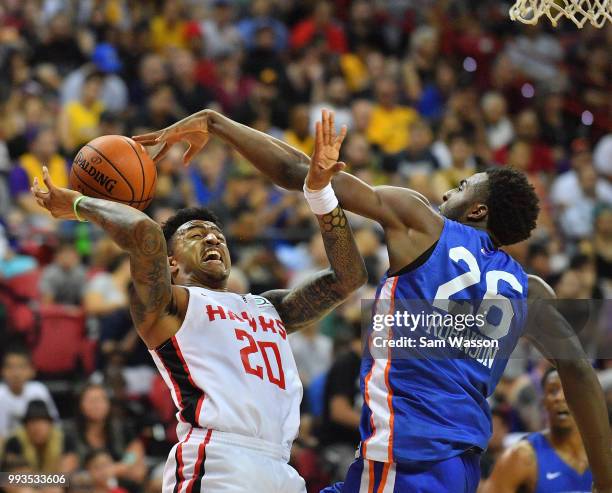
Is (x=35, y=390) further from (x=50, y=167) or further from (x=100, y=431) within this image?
(x=50, y=167)

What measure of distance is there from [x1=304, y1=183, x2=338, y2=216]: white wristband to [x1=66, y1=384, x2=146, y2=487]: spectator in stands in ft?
13.5

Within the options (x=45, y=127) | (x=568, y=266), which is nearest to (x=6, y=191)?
(x=45, y=127)

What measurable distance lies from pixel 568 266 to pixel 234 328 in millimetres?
6616

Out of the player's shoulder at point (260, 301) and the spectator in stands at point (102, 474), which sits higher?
the player's shoulder at point (260, 301)

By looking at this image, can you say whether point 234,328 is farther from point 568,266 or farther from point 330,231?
point 568,266

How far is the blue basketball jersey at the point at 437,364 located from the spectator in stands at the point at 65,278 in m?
5.43

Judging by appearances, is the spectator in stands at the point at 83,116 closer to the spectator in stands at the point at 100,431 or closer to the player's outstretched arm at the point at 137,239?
the spectator in stands at the point at 100,431

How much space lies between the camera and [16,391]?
29.2 ft

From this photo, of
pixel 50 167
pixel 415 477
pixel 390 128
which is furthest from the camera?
pixel 390 128

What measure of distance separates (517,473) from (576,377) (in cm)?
129

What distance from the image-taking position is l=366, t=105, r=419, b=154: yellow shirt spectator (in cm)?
1349

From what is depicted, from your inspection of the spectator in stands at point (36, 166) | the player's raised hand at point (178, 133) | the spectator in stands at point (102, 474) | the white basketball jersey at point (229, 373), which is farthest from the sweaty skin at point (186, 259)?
the spectator in stands at point (36, 166)

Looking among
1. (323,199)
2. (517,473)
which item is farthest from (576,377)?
(323,199)

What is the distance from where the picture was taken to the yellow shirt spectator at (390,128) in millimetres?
13492
